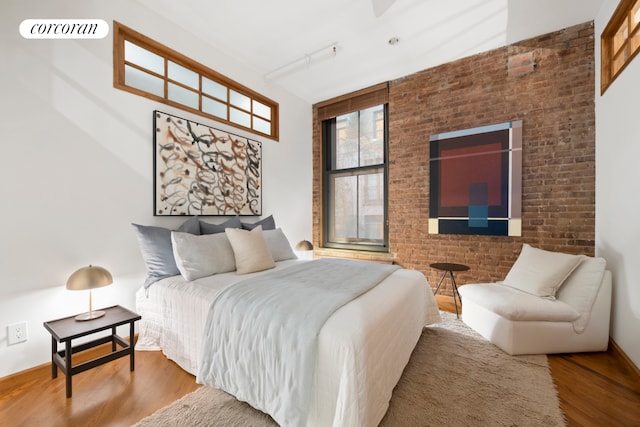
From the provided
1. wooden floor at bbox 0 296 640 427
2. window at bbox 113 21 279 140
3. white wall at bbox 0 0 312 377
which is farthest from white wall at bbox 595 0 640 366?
white wall at bbox 0 0 312 377

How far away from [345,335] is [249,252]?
1450 millimetres

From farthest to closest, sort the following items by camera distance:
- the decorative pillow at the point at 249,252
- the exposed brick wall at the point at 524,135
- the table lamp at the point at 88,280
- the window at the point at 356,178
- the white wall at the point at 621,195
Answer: the window at the point at 356,178 → the exposed brick wall at the point at 524,135 → the decorative pillow at the point at 249,252 → the white wall at the point at 621,195 → the table lamp at the point at 88,280

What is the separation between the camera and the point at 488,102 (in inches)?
128

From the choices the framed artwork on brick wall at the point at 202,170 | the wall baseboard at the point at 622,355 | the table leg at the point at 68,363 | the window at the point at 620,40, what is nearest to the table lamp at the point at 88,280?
the table leg at the point at 68,363

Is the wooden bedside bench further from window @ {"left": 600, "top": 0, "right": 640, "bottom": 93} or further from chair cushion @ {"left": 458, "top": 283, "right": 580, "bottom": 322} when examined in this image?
window @ {"left": 600, "top": 0, "right": 640, "bottom": 93}

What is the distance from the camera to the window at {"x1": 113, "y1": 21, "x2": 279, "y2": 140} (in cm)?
242

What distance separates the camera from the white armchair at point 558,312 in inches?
80.7

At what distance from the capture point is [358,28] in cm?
282

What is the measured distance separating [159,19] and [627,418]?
4.74 metres

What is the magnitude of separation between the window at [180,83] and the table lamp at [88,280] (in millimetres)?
1634

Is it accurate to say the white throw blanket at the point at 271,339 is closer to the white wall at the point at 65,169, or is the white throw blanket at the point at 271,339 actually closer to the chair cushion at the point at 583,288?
the white wall at the point at 65,169

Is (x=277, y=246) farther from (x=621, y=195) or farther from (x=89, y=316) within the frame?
(x=621, y=195)

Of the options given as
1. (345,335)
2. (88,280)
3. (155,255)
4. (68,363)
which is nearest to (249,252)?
(155,255)

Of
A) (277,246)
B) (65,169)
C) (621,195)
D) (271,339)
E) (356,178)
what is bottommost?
(271,339)
